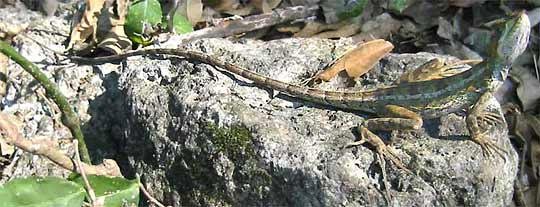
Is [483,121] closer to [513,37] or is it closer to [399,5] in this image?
[513,37]

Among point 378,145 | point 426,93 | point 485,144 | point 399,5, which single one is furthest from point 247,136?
point 399,5

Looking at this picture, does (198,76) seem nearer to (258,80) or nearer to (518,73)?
(258,80)

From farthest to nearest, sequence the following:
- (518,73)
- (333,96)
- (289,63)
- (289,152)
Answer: (518,73), (289,63), (333,96), (289,152)

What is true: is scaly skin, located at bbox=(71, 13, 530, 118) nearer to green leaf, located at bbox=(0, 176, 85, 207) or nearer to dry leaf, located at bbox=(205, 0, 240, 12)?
green leaf, located at bbox=(0, 176, 85, 207)

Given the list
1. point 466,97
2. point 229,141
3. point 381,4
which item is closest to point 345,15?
point 381,4

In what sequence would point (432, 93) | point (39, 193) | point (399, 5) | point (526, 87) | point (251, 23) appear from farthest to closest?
point (399, 5) < point (526, 87) < point (251, 23) < point (432, 93) < point (39, 193)

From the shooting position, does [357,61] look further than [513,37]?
Yes
